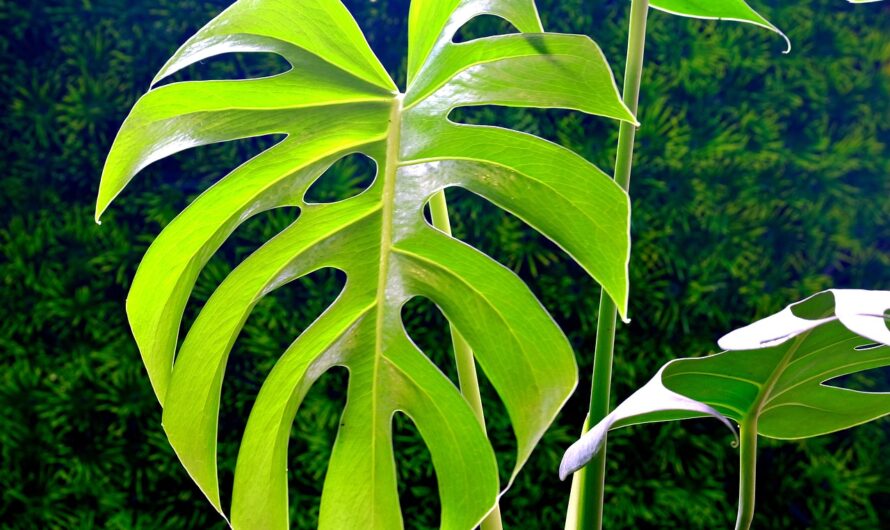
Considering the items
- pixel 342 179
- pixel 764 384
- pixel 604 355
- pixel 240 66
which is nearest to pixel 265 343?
pixel 342 179

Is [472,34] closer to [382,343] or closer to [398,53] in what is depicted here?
[398,53]

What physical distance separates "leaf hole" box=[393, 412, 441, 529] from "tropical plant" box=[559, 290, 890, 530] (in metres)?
0.61

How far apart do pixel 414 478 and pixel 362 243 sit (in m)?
0.65

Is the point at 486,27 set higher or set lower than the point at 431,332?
higher

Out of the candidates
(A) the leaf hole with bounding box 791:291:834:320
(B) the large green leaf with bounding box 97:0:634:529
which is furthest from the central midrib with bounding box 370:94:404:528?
(A) the leaf hole with bounding box 791:291:834:320

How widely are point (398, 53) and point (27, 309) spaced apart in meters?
0.70

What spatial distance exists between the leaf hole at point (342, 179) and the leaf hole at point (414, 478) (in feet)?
1.10

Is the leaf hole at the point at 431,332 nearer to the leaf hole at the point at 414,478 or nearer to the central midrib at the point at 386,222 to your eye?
the leaf hole at the point at 414,478

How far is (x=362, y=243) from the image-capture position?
1.64ft

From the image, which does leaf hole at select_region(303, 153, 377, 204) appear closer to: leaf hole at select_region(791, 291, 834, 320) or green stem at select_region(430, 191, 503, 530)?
green stem at select_region(430, 191, 503, 530)

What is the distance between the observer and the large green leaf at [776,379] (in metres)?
0.34

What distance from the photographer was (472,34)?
1.09m

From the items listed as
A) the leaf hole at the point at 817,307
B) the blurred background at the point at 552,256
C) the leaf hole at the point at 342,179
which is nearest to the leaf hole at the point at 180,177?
the blurred background at the point at 552,256

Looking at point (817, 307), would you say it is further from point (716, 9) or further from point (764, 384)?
point (716, 9)
